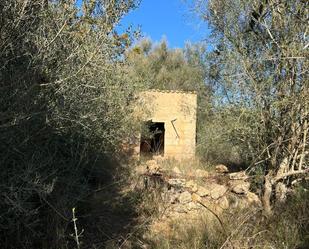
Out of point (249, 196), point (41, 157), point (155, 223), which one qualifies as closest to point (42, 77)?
point (41, 157)

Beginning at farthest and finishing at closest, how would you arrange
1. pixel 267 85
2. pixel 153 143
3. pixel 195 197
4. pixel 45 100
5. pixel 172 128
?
1. pixel 153 143
2. pixel 172 128
3. pixel 195 197
4. pixel 267 85
5. pixel 45 100

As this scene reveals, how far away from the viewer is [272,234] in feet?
19.4

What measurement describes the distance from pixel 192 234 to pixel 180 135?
471 inches

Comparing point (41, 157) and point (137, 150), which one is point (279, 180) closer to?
point (41, 157)

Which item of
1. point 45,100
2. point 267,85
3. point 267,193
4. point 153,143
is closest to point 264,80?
point 267,85

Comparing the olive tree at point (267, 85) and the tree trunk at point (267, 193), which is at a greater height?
the olive tree at point (267, 85)

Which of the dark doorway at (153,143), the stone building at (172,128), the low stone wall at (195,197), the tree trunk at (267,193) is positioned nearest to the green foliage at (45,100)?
the low stone wall at (195,197)

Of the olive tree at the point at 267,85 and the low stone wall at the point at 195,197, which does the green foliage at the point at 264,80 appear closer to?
the olive tree at the point at 267,85

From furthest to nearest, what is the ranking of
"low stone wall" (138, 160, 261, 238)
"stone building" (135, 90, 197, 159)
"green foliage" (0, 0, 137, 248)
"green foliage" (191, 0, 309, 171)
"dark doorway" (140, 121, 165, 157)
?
"stone building" (135, 90, 197, 159), "dark doorway" (140, 121, 165, 157), "low stone wall" (138, 160, 261, 238), "green foliage" (191, 0, 309, 171), "green foliage" (0, 0, 137, 248)

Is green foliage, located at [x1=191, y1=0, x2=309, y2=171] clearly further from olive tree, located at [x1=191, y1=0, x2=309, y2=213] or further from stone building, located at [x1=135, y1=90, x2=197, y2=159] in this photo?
stone building, located at [x1=135, y1=90, x2=197, y2=159]

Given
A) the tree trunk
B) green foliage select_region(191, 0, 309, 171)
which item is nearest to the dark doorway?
green foliage select_region(191, 0, 309, 171)

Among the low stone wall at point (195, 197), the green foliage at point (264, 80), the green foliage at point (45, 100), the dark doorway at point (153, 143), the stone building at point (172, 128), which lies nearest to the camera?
the green foliage at point (45, 100)

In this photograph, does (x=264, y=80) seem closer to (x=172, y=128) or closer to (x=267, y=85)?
(x=267, y=85)

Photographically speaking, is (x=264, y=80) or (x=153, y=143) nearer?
(x=264, y=80)
